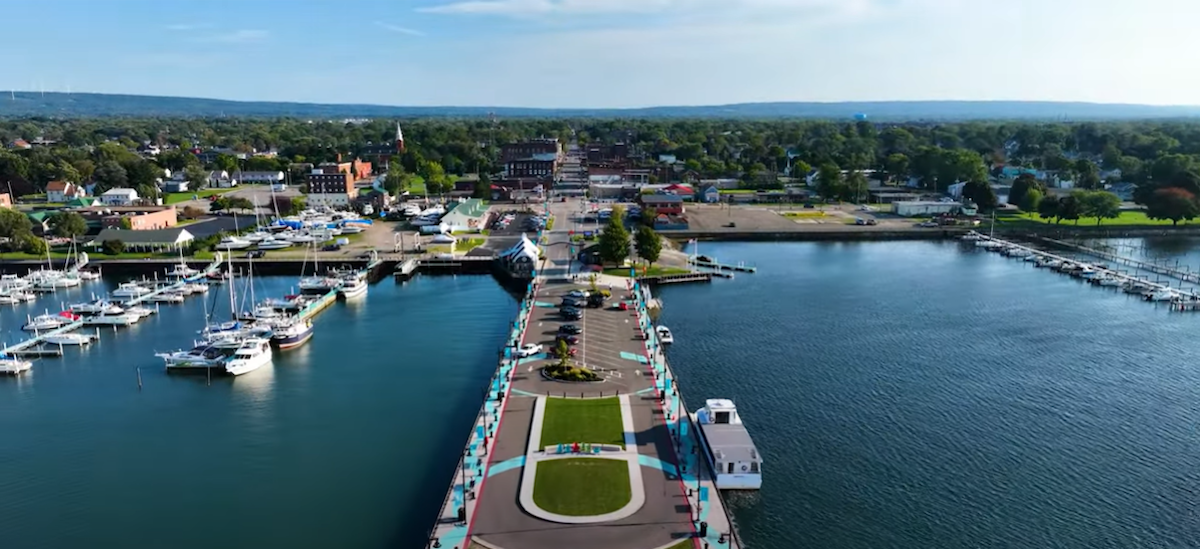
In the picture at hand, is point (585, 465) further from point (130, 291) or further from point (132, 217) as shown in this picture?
point (132, 217)

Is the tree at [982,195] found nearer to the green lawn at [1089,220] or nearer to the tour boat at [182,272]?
the green lawn at [1089,220]

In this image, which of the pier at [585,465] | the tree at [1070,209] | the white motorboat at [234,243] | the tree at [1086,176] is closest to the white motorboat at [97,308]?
the white motorboat at [234,243]

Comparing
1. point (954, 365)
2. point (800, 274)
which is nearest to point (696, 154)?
point (800, 274)

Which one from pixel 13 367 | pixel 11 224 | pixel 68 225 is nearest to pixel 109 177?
pixel 68 225

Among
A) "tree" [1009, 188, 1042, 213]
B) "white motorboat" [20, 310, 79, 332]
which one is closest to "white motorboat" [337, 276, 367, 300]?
"white motorboat" [20, 310, 79, 332]

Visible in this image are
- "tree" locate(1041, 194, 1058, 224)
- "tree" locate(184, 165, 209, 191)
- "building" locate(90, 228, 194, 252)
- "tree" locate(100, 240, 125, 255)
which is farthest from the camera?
"tree" locate(184, 165, 209, 191)

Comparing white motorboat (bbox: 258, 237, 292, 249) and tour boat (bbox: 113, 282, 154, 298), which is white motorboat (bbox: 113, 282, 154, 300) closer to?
tour boat (bbox: 113, 282, 154, 298)
